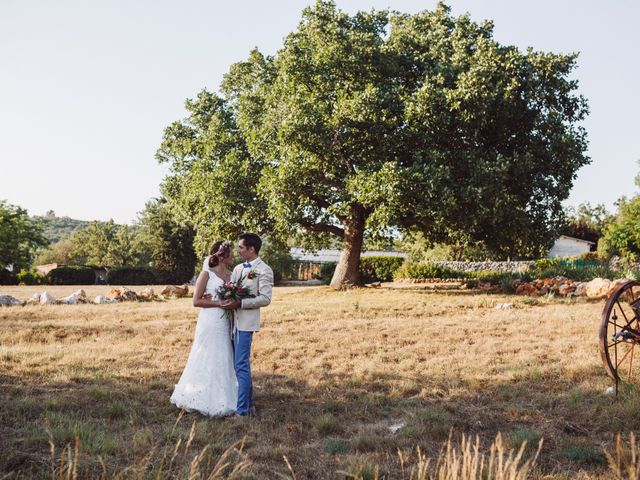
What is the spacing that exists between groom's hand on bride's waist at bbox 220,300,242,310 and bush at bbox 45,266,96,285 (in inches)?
1562

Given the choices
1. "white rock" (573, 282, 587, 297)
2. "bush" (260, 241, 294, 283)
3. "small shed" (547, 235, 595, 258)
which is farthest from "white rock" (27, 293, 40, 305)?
"small shed" (547, 235, 595, 258)

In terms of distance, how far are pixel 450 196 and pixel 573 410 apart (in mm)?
13689

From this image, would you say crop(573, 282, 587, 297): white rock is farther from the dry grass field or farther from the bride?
the bride

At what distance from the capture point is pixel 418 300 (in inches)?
827

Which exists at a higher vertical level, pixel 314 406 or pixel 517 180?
pixel 517 180

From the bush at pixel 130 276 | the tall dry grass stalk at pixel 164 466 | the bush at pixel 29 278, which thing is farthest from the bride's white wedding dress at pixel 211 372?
the bush at pixel 130 276

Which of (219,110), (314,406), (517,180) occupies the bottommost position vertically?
(314,406)

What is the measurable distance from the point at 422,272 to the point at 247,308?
2947 cm

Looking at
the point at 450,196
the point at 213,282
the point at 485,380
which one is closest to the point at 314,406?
the point at 213,282

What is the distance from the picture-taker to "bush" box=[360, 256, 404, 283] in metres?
39.7

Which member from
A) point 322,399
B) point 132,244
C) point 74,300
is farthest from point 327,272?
point 322,399

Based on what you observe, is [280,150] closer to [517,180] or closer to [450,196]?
[450,196]

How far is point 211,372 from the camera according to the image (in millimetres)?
7254

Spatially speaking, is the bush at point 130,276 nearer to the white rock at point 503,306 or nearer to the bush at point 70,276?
the bush at point 70,276
